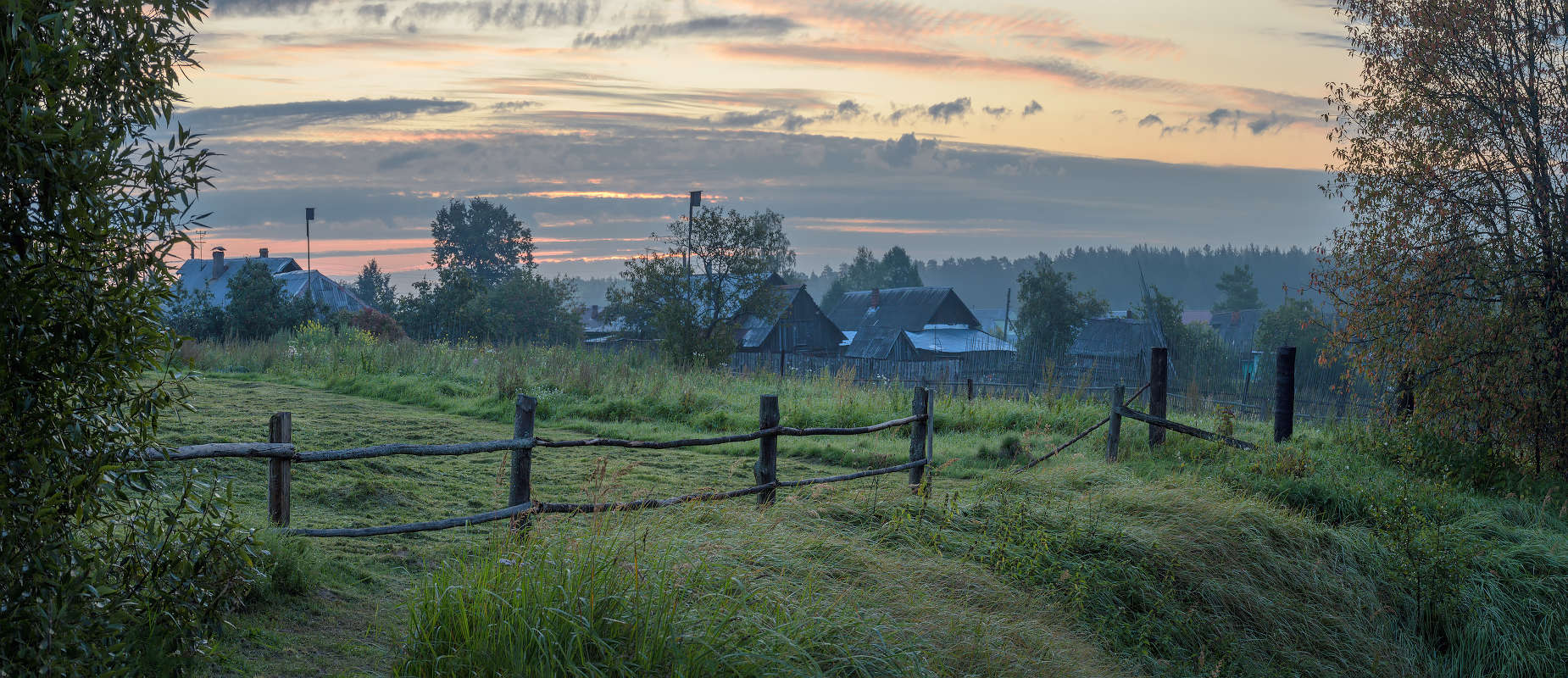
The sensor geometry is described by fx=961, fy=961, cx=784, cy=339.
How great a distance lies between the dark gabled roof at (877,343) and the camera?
36.2 metres

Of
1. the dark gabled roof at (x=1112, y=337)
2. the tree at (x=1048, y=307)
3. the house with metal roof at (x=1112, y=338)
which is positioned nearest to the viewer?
the house with metal roof at (x=1112, y=338)

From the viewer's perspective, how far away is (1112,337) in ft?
125

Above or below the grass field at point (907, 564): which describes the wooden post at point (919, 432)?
above

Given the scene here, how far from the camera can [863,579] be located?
16.8 ft

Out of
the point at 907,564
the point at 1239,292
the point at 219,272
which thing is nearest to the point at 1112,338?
the point at 1239,292

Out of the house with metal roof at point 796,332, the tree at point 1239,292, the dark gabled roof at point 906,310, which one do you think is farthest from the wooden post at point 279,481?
the tree at point 1239,292

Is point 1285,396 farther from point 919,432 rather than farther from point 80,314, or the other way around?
point 80,314

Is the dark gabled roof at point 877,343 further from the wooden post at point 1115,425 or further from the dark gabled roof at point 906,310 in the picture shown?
the wooden post at point 1115,425

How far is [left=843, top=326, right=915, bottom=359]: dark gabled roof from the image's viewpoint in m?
36.2

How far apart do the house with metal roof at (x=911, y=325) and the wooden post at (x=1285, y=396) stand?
75.6 ft

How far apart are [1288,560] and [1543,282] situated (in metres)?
5.51

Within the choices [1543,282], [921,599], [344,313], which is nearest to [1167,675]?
[921,599]

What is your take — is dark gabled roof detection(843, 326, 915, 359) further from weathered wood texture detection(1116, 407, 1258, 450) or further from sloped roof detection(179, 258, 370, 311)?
weathered wood texture detection(1116, 407, 1258, 450)

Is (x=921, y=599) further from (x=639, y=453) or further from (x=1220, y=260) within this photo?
(x=1220, y=260)
